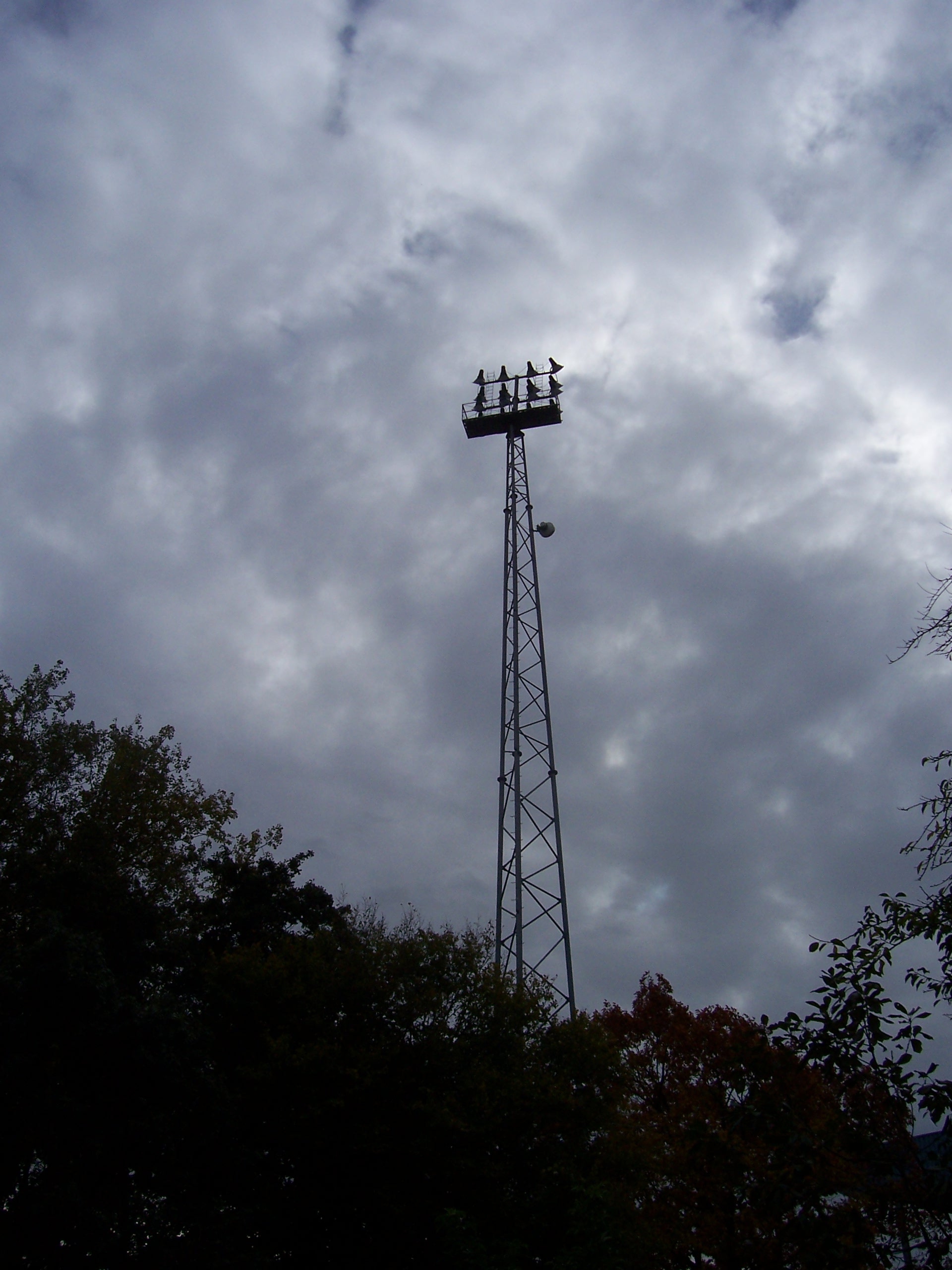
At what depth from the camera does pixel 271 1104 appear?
2033 centimetres

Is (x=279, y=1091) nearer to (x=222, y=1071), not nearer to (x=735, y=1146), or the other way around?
(x=222, y=1071)

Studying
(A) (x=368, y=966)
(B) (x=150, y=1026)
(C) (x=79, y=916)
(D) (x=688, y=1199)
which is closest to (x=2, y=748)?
(C) (x=79, y=916)

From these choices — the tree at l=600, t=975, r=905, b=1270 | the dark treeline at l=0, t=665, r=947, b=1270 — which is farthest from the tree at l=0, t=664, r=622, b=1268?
the tree at l=600, t=975, r=905, b=1270

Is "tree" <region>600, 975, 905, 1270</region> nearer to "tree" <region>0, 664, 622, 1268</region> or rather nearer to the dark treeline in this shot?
the dark treeline

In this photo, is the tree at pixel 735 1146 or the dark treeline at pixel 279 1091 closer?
the tree at pixel 735 1146

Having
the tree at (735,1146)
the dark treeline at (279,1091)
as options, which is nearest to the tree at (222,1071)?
the dark treeline at (279,1091)

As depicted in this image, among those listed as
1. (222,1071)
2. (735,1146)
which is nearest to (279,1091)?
(222,1071)

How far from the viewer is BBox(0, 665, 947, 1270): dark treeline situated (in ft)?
52.8

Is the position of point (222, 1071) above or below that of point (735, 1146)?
above

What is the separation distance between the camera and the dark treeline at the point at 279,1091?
52.8 ft

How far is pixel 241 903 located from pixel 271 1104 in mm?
7464

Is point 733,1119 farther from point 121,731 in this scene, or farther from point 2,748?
point 121,731

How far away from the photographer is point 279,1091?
20312mm

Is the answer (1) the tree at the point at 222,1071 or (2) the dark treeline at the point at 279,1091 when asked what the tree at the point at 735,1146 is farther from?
(1) the tree at the point at 222,1071
